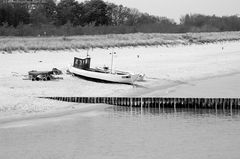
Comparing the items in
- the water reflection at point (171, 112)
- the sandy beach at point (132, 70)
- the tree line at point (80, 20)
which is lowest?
the water reflection at point (171, 112)

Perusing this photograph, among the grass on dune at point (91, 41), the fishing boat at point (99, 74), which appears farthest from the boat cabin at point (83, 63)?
the grass on dune at point (91, 41)

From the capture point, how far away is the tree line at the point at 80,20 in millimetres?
81188

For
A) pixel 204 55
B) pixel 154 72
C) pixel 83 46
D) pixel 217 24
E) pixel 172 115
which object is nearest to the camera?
pixel 172 115

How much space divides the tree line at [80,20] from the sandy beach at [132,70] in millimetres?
16582

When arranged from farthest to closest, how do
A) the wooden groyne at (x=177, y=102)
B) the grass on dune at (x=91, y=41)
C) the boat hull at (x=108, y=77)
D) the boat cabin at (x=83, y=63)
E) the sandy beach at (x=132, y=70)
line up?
the grass on dune at (x=91, y=41), the boat cabin at (x=83, y=63), the boat hull at (x=108, y=77), the wooden groyne at (x=177, y=102), the sandy beach at (x=132, y=70)

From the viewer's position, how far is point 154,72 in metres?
48.8

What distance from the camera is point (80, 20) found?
337 ft

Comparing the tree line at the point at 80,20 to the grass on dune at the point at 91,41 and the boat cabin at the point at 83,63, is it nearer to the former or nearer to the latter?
the grass on dune at the point at 91,41

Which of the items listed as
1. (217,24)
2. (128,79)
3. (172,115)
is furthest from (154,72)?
(217,24)

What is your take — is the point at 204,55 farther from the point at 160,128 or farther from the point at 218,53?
the point at 160,128

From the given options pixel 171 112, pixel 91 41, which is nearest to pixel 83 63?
pixel 171 112

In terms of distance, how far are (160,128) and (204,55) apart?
36.3 meters

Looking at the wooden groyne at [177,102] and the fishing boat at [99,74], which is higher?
the fishing boat at [99,74]

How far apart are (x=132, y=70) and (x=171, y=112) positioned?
14.0 m
